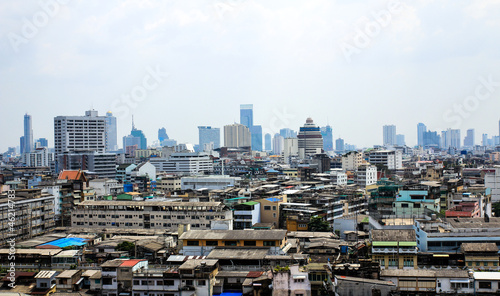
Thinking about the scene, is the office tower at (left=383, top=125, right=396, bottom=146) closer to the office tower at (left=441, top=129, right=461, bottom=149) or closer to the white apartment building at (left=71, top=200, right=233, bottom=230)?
the office tower at (left=441, top=129, right=461, bottom=149)

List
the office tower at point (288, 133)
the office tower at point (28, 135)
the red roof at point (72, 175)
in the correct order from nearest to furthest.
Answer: the red roof at point (72, 175), the office tower at point (28, 135), the office tower at point (288, 133)

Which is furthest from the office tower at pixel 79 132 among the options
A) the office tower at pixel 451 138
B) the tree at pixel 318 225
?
the office tower at pixel 451 138

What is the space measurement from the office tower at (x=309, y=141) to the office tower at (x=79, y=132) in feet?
139

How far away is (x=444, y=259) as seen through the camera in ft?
56.4

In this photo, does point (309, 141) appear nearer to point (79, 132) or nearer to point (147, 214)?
point (79, 132)

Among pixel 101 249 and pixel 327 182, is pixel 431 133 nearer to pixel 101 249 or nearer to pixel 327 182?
pixel 327 182

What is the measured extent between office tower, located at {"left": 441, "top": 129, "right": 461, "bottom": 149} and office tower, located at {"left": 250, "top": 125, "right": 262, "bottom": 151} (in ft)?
185

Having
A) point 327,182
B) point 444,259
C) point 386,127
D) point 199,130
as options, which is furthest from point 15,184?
point 386,127

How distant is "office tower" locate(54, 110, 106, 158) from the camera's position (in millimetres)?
74188

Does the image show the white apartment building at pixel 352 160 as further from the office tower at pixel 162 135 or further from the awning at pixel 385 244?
the office tower at pixel 162 135

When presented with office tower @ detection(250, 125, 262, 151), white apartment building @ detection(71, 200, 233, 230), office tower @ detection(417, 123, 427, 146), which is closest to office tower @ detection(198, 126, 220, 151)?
office tower @ detection(250, 125, 262, 151)

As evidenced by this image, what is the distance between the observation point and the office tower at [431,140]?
154m

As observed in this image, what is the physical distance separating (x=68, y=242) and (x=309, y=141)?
87.9 m

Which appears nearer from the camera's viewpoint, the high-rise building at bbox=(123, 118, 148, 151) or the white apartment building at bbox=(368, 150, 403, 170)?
the white apartment building at bbox=(368, 150, 403, 170)
